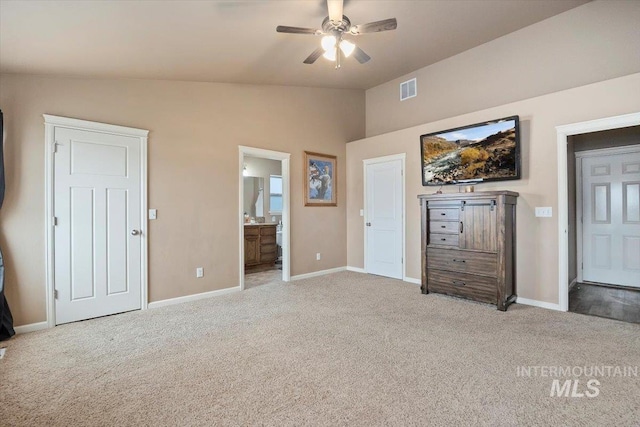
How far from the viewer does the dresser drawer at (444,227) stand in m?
4.02

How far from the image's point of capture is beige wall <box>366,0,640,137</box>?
3.56 metres

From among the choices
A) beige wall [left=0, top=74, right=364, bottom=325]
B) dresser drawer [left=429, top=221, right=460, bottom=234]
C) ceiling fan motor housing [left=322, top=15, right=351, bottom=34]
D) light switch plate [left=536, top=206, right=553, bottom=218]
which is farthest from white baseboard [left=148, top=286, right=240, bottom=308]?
light switch plate [left=536, top=206, right=553, bottom=218]

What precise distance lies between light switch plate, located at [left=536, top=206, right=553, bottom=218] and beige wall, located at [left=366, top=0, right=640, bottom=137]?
159 cm

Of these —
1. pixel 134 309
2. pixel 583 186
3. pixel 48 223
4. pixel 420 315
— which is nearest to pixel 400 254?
pixel 420 315

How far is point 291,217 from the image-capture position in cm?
515

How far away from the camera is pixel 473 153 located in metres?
4.21

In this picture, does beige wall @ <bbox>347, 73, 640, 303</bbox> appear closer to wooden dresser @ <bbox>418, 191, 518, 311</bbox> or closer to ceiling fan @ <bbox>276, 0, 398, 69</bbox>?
wooden dresser @ <bbox>418, 191, 518, 311</bbox>

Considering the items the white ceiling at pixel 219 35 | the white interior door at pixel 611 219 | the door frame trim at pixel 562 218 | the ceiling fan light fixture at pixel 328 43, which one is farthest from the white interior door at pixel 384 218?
the white interior door at pixel 611 219

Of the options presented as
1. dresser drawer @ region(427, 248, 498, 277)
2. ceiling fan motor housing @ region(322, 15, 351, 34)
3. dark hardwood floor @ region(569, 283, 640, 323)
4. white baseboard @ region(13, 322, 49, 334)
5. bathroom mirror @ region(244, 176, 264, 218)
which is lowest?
dark hardwood floor @ region(569, 283, 640, 323)

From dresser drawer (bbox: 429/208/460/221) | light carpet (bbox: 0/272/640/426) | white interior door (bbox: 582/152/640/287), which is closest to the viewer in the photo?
light carpet (bbox: 0/272/640/426)

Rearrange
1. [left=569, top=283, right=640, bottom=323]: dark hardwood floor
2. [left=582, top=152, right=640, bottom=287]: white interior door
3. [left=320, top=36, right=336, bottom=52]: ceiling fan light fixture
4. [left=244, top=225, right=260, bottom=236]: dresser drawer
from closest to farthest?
[left=320, top=36, right=336, bottom=52]: ceiling fan light fixture → [left=569, top=283, right=640, bottom=323]: dark hardwood floor → [left=582, top=152, right=640, bottom=287]: white interior door → [left=244, top=225, right=260, bottom=236]: dresser drawer

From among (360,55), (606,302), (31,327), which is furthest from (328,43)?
(606,302)

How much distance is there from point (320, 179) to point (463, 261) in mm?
2786

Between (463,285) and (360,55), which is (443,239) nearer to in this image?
(463,285)
